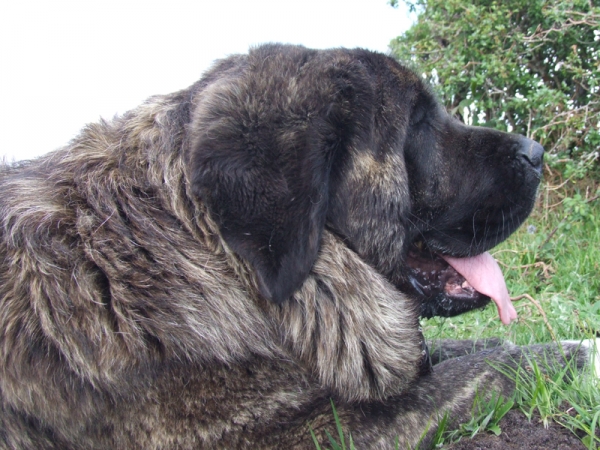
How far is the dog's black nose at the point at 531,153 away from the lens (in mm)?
2582

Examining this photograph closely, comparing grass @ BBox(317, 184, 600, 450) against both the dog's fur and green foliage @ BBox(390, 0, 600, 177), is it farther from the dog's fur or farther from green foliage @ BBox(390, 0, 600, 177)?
green foliage @ BBox(390, 0, 600, 177)

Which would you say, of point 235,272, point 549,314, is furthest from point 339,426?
point 549,314

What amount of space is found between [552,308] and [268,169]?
7.98 feet

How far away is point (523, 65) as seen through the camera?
5914 millimetres

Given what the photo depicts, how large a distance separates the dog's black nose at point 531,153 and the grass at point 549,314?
0.71 meters

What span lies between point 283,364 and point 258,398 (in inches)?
6.8

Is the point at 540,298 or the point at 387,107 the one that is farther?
the point at 540,298

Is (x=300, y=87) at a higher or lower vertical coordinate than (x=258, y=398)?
higher

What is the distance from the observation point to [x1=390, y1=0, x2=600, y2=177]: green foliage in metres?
5.27

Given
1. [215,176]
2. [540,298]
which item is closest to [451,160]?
[215,176]

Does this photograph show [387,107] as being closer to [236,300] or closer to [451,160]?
[451,160]

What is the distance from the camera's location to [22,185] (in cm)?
217

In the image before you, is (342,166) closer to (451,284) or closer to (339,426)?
(451,284)

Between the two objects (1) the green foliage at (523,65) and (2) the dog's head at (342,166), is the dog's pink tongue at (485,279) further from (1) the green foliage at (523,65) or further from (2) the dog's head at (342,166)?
(1) the green foliage at (523,65)
